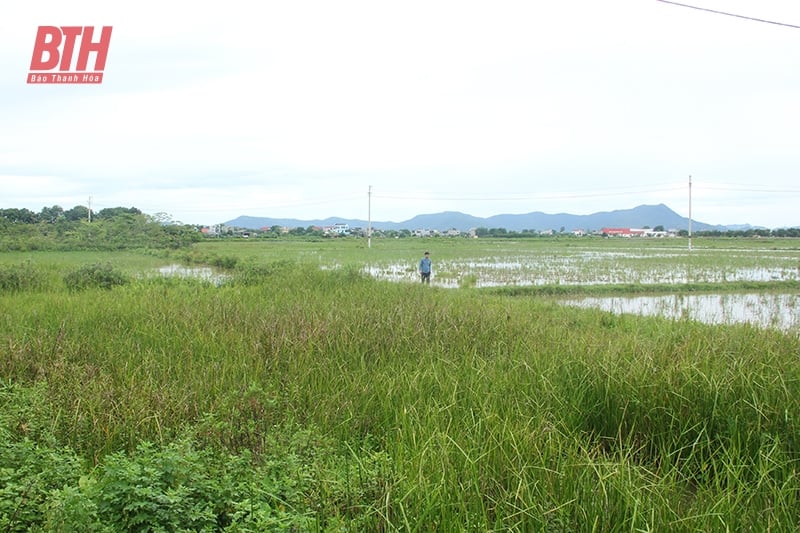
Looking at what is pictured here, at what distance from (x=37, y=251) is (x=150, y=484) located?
1124 inches

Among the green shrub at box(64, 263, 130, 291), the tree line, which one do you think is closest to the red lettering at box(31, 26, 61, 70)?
the green shrub at box(64, 263, 130, 291)

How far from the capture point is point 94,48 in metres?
9.36

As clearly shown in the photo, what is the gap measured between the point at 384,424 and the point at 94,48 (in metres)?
8.87

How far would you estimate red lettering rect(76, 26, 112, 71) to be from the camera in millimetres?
9312

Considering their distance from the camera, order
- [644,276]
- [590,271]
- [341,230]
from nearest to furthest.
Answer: [644,276]
[590,271]
[341,230]

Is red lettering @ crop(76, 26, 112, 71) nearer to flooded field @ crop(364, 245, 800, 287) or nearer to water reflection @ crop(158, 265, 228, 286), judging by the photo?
water reflection @ crop(158, 265, 228, 286)

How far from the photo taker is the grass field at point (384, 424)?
2574 mm

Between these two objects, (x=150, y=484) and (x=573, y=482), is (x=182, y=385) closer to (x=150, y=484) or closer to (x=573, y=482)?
(x=150, y=484)

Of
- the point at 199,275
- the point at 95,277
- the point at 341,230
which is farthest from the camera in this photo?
the point at 341,230

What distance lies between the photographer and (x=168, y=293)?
10.0 m

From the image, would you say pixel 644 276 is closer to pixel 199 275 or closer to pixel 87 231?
pixel 199 275

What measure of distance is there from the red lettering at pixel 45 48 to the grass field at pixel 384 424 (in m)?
4.45

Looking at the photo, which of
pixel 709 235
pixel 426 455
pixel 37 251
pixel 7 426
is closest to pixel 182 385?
pixel 7 426

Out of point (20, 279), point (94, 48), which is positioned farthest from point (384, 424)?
point (20, 279)
